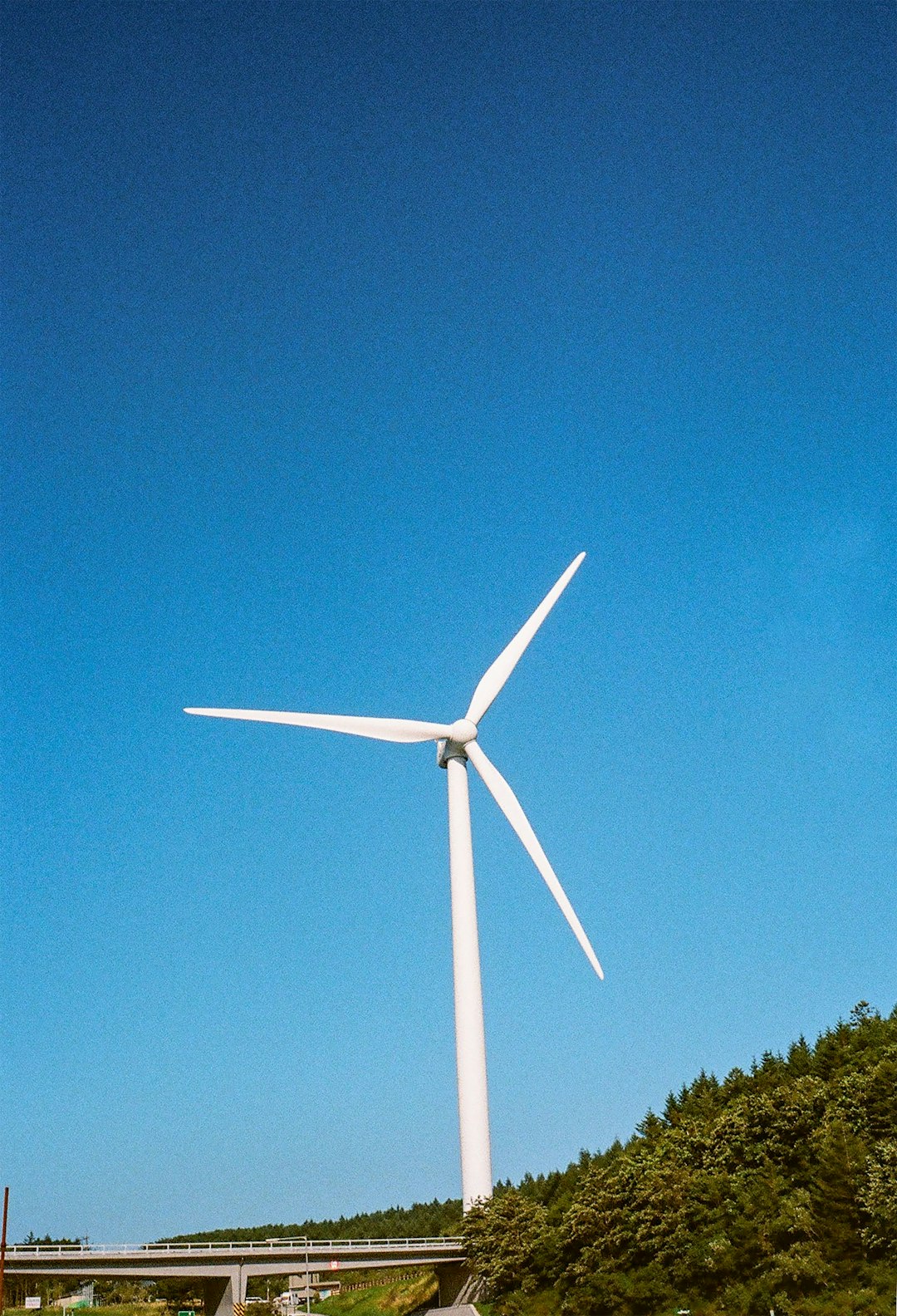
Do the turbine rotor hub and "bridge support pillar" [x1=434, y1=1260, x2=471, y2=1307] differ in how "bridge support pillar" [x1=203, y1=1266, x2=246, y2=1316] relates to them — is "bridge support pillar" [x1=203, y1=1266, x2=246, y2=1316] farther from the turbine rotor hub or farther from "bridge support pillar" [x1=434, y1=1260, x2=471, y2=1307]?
the turbine rotor hub

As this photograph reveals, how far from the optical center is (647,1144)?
3888 inches

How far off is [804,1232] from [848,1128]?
8.01m

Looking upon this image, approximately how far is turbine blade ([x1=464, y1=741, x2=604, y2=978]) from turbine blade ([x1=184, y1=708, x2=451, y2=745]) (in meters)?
3.45

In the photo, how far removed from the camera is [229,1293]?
294 ft

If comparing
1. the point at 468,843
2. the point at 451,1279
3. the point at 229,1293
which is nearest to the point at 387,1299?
the point at 451,1279

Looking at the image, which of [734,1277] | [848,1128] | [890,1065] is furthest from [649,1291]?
[890,1065]

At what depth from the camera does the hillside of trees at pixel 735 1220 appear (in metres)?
70.5

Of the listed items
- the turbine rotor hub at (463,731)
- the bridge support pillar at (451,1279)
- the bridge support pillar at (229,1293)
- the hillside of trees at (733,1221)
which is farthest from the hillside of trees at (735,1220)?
the turbine rotor hub at (463,731)

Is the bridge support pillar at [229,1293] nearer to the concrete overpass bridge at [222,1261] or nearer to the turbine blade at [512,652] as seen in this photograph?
the concrete overpass bridge at [222,1261]

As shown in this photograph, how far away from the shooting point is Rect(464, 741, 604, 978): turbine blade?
89.1 m

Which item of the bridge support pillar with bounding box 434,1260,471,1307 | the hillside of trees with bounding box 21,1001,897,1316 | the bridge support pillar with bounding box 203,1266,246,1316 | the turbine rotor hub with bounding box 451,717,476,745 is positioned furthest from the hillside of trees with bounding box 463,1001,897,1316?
the turbine rotor hub with bounding box 451,717,476,745

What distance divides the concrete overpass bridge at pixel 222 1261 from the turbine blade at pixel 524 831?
2827 cm

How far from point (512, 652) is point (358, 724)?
14.1 metres

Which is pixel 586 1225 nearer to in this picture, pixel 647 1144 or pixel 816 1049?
pixel 647 1144
